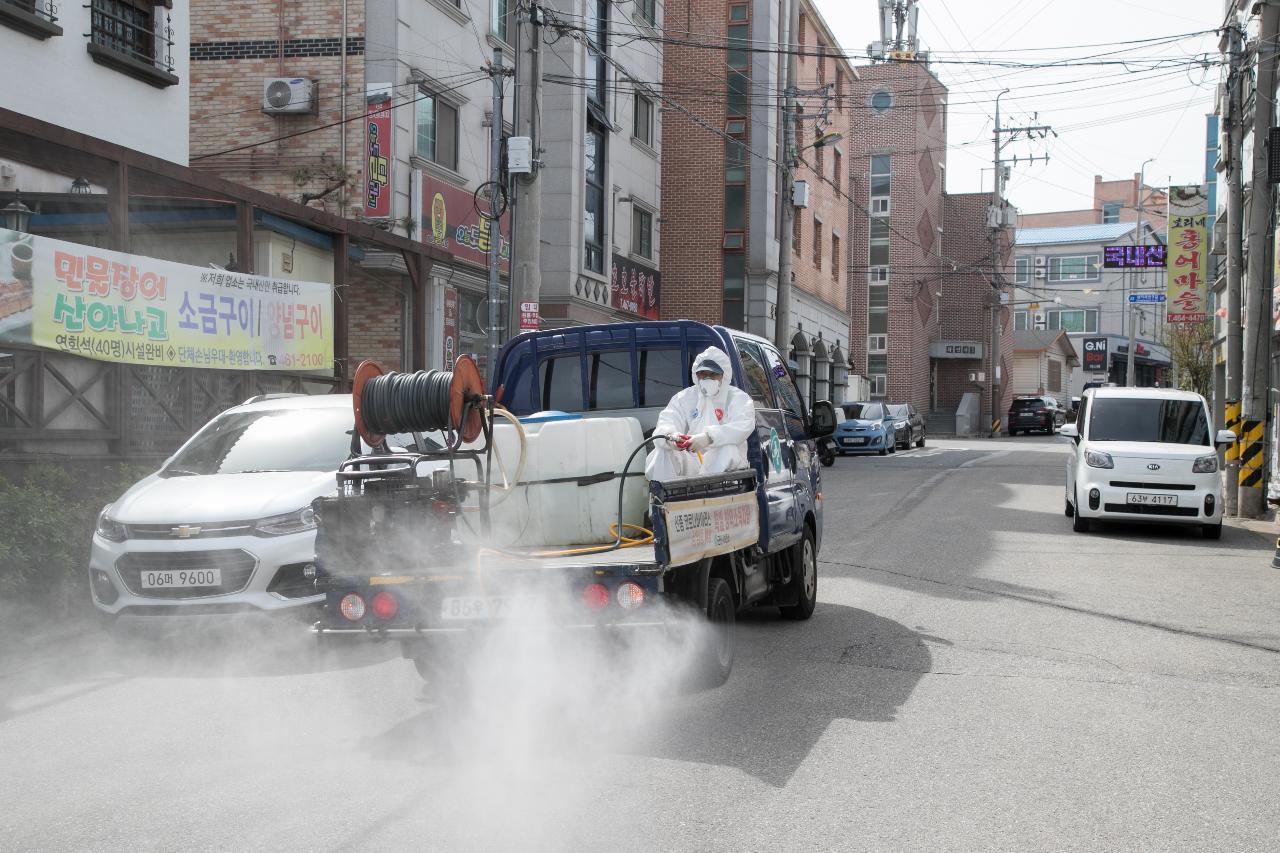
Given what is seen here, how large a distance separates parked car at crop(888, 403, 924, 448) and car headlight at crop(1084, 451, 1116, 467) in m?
22.1

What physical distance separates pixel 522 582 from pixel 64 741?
2.34 meters

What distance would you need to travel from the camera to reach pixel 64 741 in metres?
5.94

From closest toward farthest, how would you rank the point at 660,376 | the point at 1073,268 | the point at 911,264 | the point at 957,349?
the point at 660,376 < the point at 911,264 < the point at 957,349 < the point at 1073,268

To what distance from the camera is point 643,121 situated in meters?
33.6

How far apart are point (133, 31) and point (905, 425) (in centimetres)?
2801

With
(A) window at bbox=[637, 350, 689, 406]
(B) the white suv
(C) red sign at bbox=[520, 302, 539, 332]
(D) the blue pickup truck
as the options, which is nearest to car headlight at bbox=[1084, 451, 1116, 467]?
(B) the white suv

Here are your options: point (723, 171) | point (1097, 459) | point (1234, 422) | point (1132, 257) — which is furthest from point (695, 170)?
point (1097, 459)

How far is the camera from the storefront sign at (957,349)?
6469cm

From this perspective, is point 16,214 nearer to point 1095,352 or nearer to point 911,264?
point 911,264

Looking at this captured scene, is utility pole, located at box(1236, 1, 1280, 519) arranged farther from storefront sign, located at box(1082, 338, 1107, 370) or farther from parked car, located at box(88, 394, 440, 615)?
storefront sign, located at box(1082, 338, 1107, 370)

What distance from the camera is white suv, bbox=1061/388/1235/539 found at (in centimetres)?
1530

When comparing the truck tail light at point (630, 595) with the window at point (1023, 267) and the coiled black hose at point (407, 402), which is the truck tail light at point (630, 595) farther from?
the window at point (1023, 267)

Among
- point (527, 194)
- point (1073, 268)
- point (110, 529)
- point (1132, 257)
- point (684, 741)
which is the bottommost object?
point (684, 741)

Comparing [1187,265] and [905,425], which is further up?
[1187,265]
